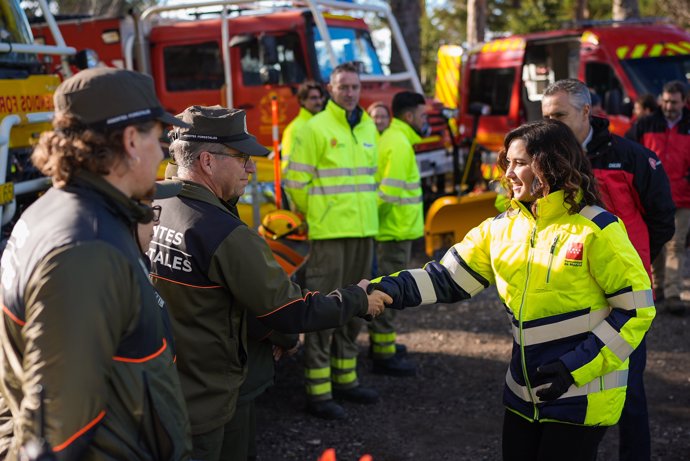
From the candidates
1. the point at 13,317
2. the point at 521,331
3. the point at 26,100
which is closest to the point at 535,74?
the point at 26,100

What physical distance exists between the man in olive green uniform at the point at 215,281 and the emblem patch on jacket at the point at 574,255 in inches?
29.9

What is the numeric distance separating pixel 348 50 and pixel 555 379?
28.4 feet

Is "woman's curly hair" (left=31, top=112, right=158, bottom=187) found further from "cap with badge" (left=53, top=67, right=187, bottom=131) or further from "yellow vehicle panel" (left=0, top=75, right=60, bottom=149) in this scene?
"yellow vehicle panel" (left=0, top=75, right=60, bottom=149)

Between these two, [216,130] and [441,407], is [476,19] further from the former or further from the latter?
[216,130]

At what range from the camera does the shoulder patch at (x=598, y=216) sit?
9.70 feet

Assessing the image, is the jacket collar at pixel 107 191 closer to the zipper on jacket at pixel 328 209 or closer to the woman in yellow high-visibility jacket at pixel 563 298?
the woman in yellow high-visibility jacket at pixel 563 298

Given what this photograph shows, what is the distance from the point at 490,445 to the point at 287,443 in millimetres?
1223

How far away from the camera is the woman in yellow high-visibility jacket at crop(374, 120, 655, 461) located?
2.89 metres

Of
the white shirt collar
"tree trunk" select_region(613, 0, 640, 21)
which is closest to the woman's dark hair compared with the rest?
the white shirt collar

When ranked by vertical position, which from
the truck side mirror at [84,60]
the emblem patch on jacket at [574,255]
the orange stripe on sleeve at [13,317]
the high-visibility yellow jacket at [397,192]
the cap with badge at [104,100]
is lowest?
the high-visibility yellow jacket at [397,192]

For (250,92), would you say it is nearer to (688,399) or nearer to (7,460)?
(688,399)

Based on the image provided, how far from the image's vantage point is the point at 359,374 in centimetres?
635

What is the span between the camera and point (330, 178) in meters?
5.58

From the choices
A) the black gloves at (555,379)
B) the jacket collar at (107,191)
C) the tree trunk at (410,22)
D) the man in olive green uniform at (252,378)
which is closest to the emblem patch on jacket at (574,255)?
the black gloves at (555,379)
